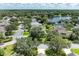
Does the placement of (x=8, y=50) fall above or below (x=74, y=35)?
below

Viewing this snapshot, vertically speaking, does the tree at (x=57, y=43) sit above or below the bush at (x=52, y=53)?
above

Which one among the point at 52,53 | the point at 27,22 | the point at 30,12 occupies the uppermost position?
the point at 30,12

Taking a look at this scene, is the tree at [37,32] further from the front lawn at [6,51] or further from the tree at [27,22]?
the front lawn at [6,51]

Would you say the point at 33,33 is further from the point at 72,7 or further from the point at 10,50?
the point at 72,7

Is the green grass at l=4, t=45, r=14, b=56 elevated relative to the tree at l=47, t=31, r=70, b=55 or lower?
lower

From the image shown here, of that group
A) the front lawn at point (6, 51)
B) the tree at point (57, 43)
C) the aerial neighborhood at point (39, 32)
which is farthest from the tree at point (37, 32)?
the front lawn at point (6, 51)

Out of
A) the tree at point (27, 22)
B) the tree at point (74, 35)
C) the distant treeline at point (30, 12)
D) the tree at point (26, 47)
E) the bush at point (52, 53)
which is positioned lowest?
the bush at point (52, 53)

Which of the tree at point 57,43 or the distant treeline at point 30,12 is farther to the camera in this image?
the distant treeline at point 30,12

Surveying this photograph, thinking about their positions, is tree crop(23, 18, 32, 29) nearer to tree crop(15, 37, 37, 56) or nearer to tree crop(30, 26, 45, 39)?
tree crop(30, 26, 45, 39)

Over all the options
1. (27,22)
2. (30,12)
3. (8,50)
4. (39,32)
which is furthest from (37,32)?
(8,50)

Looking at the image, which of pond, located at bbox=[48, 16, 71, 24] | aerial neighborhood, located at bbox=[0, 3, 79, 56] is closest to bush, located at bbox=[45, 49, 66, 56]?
aerial neighborhood, located at bbox=[0, 3, 79, 56]

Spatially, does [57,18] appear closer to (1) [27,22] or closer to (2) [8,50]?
(1) [27,22]
